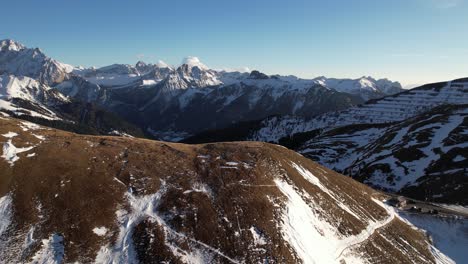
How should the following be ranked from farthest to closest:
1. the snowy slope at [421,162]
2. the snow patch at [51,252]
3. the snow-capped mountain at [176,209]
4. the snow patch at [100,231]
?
the snowy slope at [421,162] < the snow patch at [100,231] < the snow-capped mountain at [176,209] < the snow patch at [51,252]

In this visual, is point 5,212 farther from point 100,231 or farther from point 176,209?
point 176,209

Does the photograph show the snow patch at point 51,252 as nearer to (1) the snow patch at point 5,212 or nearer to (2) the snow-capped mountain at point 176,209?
(2) the snow-capped mountain at point 176,209

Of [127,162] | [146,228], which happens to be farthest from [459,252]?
[127,162]

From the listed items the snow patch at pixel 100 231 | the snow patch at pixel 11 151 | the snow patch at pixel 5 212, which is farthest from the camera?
the snow patch at pixel 11 151

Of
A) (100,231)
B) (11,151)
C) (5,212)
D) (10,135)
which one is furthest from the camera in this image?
(10,135)

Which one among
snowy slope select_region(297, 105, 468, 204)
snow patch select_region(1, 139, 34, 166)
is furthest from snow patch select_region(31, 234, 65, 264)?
snowy slope select_region(297, 105, 468, 204)

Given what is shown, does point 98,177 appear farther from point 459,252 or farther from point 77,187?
point 459,252

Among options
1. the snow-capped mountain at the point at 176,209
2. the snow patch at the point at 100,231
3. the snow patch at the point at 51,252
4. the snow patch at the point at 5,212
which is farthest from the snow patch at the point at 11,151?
the snow patch at the point at 100,231

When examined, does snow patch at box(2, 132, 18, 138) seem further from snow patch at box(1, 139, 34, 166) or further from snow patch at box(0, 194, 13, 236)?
snow patch at box(0, 194, 13, 236)

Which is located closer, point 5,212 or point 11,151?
point 5,212

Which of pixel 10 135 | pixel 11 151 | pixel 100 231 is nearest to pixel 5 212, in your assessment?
pixel 100 231
